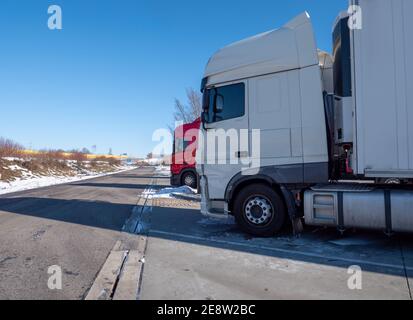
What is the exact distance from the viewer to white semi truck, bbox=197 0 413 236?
547cm

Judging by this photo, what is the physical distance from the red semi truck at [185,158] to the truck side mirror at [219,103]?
1156 cm

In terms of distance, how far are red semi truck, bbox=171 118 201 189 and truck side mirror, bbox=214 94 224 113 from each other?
11.6m

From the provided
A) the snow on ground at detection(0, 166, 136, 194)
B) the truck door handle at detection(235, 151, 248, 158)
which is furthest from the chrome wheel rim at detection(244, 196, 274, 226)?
the snow on ground at detection(0, 166, 136, 194)

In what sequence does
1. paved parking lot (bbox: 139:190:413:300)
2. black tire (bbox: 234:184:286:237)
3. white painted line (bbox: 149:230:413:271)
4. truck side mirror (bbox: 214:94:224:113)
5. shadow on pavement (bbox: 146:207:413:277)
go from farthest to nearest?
truck side mirror (bbox: 214:94:224:113) → black tire (bbox: 234:184:286:237) → shadow on pavement (bbox: 146:207:413:277) → white painted line (bbox: 149:230:413:271) → paved parking lot (bbox: 139:190:413:300)

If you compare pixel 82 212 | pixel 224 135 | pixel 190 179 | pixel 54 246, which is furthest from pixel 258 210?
pixel 190 179

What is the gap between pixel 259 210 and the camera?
6.68 meters

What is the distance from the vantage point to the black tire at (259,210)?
6.53 m

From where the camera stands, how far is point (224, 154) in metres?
7.10

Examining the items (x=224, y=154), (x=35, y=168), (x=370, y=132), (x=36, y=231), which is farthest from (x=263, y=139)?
(x=35, y=168)

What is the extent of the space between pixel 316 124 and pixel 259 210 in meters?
1.92

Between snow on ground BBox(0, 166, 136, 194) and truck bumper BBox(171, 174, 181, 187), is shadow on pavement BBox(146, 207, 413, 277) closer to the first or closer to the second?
truck bumper BBox(171, 174, 181, 187)

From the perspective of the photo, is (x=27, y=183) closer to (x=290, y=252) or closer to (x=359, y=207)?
(x=290, y=252)

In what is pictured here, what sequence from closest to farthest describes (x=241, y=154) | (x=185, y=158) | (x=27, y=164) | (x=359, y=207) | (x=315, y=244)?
(x=359, y=207)
(x=315, y=244)
(x=241, y=154)
(x=185, y=158)
(x=27, y=164)

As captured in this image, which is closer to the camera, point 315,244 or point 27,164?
point 315,244
